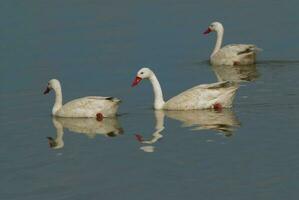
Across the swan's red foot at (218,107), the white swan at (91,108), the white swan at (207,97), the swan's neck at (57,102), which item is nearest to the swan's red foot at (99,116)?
the white swan at (91,108)

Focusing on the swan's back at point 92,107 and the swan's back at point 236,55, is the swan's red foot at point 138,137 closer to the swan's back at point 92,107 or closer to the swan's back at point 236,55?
the swan's back at point 92,107

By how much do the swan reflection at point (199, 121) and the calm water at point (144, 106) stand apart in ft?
0.08

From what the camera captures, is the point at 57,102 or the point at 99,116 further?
the point at 57,102

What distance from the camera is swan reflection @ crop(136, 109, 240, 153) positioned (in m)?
18.8

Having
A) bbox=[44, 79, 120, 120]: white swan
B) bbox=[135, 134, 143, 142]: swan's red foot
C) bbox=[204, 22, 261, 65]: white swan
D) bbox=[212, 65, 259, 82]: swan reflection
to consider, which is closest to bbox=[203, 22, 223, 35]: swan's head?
bbox=[204, 22, 261, 65]: white swan

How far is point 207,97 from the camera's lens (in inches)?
851

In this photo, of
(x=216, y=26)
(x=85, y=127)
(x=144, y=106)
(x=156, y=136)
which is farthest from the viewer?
(x=216, y=26)

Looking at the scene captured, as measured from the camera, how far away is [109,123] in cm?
2086

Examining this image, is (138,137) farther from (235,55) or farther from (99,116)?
(235,55)

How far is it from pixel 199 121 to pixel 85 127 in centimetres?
234

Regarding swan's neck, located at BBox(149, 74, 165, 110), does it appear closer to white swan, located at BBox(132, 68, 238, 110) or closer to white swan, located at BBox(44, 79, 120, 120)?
white swan, located at BBox(132, 68, 238, 110)

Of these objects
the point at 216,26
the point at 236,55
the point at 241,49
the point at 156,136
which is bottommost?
the point at 156,136

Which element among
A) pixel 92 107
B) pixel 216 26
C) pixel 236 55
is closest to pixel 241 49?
pixel 236 55

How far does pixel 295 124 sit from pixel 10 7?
20232 mm
